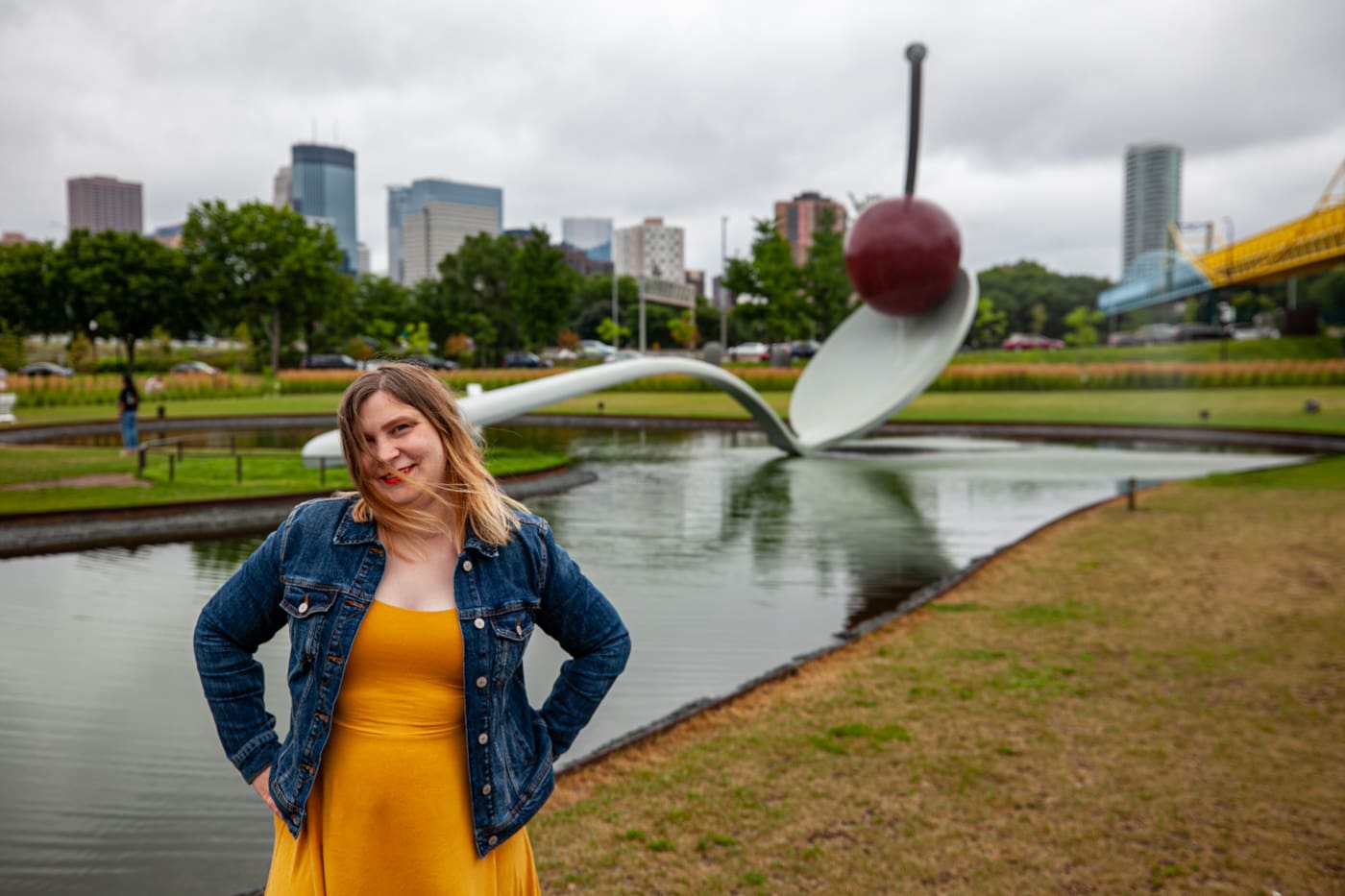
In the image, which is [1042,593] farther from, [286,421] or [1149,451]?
[286,421]

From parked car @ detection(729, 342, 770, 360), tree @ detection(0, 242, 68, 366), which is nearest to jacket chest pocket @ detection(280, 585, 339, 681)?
parked car @ detection(729, 342, 770, 360)

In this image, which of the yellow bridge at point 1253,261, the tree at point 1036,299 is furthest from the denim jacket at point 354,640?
the tree at point 1036,299

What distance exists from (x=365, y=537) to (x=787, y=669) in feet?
13.5

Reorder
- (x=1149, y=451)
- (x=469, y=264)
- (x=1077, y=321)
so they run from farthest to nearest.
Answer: (x=1077, y=321)
(x=469, y=264)
(x=1149, y=451)

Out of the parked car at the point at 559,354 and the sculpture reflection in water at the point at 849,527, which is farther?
the parked car at the point at 559,354

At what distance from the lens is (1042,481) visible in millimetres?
14719

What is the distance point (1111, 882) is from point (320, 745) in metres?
2.66

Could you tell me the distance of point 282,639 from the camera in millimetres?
6164

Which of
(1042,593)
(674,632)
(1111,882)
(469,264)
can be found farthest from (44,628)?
(469,264)

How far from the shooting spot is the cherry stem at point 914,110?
18.5 m

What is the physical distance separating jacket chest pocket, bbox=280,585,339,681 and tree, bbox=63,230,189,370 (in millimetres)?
49017

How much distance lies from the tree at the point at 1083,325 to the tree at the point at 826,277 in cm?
2550

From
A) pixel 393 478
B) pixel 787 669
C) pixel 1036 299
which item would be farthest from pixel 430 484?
pixel 1036 299

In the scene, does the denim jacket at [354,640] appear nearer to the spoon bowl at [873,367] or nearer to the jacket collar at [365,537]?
the jacket collar at [365,537]
